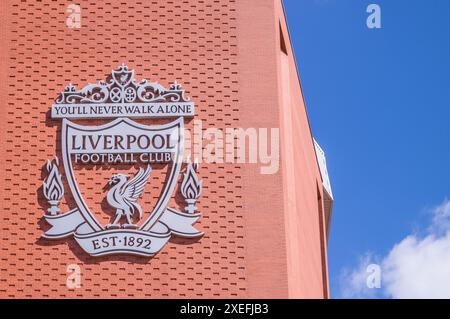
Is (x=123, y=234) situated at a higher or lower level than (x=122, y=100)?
lower

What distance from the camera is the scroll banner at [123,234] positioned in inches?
832

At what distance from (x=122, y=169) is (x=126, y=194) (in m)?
0.61

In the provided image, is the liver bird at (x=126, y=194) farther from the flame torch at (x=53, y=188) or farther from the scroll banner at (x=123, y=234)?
the flame torch at (x=53, y=188)

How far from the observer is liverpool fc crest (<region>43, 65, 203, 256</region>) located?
21219 mm

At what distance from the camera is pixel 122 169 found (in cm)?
2162

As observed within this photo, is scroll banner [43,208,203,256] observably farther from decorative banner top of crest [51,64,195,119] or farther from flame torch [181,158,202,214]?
decorative banner top of crest [51,64,195,119]

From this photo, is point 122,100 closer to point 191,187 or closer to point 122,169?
point 122,169

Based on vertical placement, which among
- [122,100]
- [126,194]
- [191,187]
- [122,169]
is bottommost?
[126,194]

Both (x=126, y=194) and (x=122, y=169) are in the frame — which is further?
(x=122, y=169)

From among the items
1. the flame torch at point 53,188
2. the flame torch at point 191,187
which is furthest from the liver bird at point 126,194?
the flame torch at point 53,188

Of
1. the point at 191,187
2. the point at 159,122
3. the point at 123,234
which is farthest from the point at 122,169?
the point at 191,187

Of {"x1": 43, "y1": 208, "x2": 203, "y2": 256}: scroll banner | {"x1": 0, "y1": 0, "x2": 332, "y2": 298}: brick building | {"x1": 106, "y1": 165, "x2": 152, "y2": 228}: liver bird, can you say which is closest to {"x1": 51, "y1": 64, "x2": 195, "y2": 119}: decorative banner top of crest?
{"x1": 0, "y1": 0, "x2": 332, "y2": 298}: brick building
